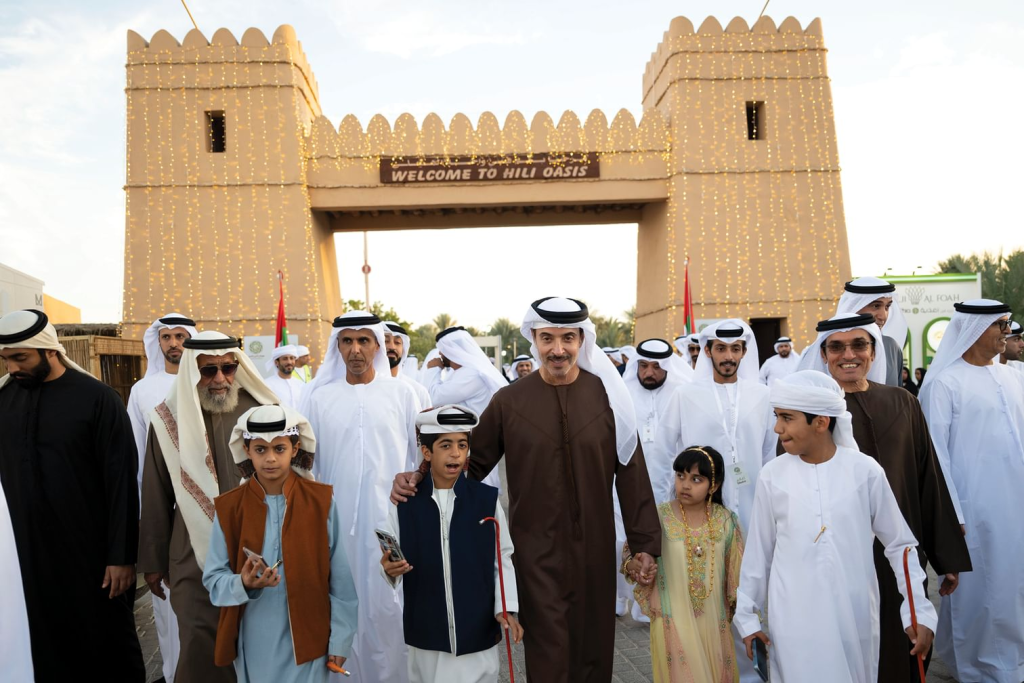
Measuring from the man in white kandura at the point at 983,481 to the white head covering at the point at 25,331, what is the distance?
167 inches

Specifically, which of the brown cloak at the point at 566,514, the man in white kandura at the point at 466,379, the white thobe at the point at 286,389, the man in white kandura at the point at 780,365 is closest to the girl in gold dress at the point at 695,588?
the brown cloak at the point at 566,514

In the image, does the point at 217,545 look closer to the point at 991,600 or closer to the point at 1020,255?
the point at 991,600

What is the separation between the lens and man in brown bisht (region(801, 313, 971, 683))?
3148mm

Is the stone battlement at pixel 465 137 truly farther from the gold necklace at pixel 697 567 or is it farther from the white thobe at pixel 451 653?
the white thobe at pixel 451 653

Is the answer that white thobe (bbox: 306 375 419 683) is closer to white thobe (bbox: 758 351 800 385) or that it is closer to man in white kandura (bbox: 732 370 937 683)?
man in white kandura (bbox: 732 370 937 683)

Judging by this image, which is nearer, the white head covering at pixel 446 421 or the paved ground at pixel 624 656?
the white head covering at pixel 446 421

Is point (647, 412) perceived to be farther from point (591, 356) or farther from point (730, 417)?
point (591, 356)

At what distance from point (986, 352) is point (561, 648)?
109 inches

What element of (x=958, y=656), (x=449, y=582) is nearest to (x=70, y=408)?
(x=449, y=582)

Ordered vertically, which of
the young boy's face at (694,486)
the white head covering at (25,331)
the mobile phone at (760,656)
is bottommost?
the mobile phone at (760,656)

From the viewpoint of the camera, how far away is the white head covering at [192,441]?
3158 mm

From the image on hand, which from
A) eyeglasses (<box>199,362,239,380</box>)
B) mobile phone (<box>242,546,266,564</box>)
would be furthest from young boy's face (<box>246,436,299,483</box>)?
eyeglasses (<box>199,362,239,380</box>)

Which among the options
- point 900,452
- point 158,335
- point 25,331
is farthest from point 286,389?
point 900,452

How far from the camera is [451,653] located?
2775mm
